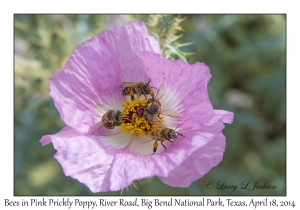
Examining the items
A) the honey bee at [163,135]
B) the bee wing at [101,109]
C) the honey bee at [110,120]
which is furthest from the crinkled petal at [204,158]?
the bee wing at [101,109]

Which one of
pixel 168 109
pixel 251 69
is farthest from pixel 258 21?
pixel 168 109

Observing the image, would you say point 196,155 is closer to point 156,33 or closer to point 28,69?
point 156,33

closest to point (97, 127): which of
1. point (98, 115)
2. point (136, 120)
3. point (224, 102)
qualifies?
point (98, 115)

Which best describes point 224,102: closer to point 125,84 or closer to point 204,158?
point 125,84

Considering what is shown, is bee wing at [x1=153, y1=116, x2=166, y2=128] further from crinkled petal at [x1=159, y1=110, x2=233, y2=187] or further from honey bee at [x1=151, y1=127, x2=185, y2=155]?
crinkled petal at [x1=159, y1=110, x2=233, y2=187]

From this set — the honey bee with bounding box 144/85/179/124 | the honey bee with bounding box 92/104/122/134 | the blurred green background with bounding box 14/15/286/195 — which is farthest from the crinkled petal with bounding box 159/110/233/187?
the blurred green background with bounding box 14/15/286/195

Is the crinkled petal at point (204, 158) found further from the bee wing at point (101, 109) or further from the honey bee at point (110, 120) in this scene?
the bee wing at point (101, 109)
